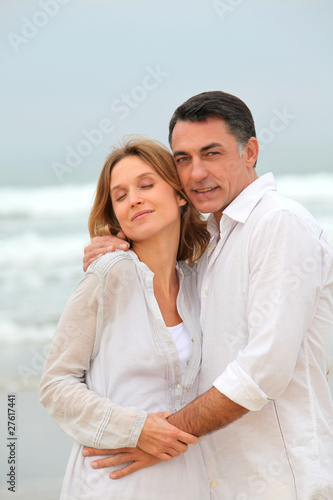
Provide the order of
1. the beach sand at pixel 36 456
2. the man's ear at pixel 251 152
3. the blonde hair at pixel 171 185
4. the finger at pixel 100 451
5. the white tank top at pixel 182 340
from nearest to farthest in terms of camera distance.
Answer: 1. the finger at pixel 100 451
2. the white tank top at pixel 182 340
3. the blonde hair at pixel 171 185
4. the man's ear at pixel 251 152
5. the beach sand at pixel 36 456

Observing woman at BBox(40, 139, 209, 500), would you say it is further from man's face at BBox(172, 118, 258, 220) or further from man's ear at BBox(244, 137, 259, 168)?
man's ear at BBox(244, 137, 259, 168)

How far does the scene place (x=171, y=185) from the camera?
2090mm

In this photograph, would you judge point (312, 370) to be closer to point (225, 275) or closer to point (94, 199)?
point (225, 275)

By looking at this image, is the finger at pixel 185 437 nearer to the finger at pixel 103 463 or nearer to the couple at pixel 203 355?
the couple at pixel 203 355

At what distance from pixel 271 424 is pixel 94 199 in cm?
105

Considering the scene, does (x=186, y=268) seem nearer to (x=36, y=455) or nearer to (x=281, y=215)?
(x=281, y=215)

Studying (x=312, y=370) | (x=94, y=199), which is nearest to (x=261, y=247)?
(x=312, y=370)

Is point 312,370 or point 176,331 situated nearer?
point 312,370

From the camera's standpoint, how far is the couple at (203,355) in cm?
170

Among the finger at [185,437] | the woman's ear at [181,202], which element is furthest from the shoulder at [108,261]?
the finger at [185,437]

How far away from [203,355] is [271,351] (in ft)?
1.14

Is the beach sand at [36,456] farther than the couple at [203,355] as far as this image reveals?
Yes

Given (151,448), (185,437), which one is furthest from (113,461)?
(185,437)

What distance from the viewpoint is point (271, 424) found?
5.87 feet
